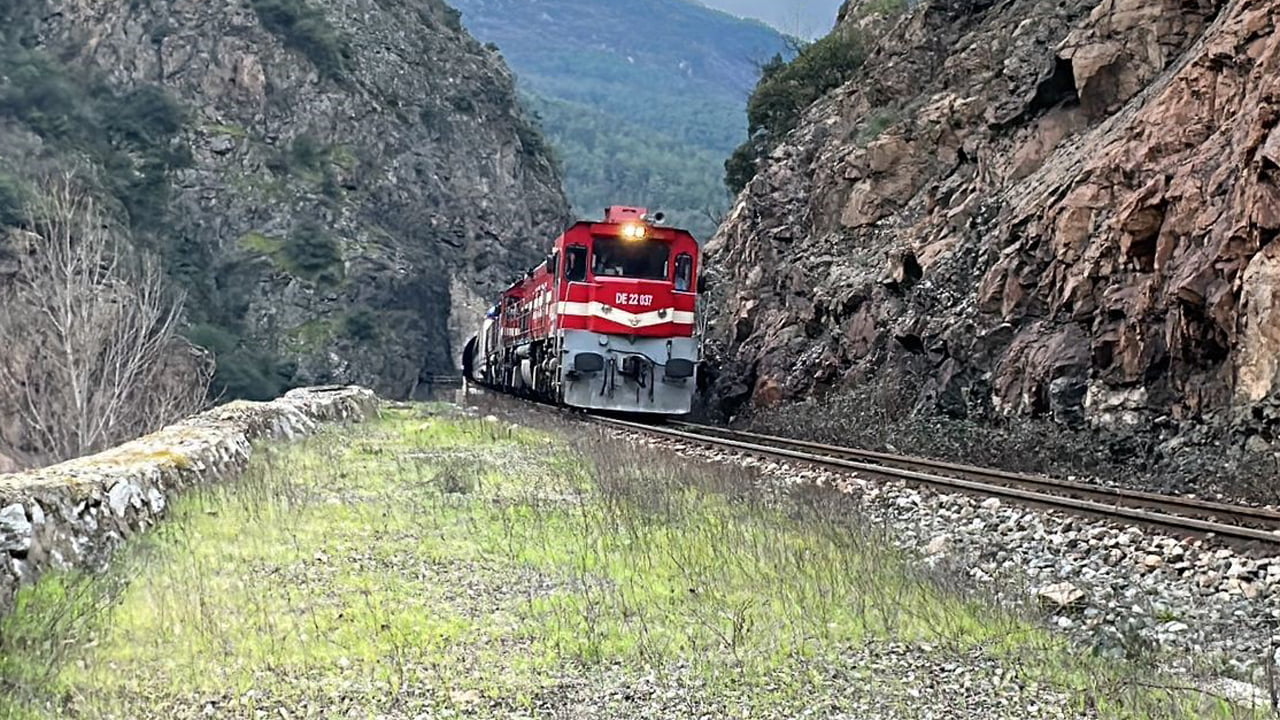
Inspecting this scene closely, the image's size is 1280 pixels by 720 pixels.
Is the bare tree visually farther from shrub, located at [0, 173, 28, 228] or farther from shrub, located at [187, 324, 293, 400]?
shrub, located at [187, 324, 293, 400]

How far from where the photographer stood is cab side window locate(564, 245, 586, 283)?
24.1 m

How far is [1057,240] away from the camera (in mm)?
16922

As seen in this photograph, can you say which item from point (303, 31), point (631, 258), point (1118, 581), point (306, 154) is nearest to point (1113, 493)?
point (1118, 581)

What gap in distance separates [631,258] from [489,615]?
695 inches

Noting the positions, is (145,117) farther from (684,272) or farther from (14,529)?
(14,529)

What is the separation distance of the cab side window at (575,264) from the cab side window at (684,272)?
1927 mm

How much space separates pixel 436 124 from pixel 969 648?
77644 mm

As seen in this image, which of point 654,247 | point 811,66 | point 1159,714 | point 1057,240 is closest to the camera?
point 1159,714

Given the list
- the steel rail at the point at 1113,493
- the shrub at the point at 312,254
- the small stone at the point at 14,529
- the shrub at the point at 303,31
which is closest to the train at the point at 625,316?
the steel rail at the point at 1113,493

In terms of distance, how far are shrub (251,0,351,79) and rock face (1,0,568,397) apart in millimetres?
120

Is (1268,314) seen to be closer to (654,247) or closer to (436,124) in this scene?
(654,247)

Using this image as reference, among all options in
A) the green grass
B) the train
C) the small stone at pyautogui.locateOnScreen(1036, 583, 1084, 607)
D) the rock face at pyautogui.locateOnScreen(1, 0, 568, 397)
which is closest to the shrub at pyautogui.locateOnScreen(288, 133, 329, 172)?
the rock face at pyautogui.locateOnScreen(1, 0, 568, 397)

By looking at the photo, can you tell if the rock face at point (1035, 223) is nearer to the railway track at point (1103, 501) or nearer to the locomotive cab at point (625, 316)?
the locomotive cab at point (625, 316)

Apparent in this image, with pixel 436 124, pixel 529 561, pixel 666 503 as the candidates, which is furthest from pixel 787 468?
pixel 436 124
